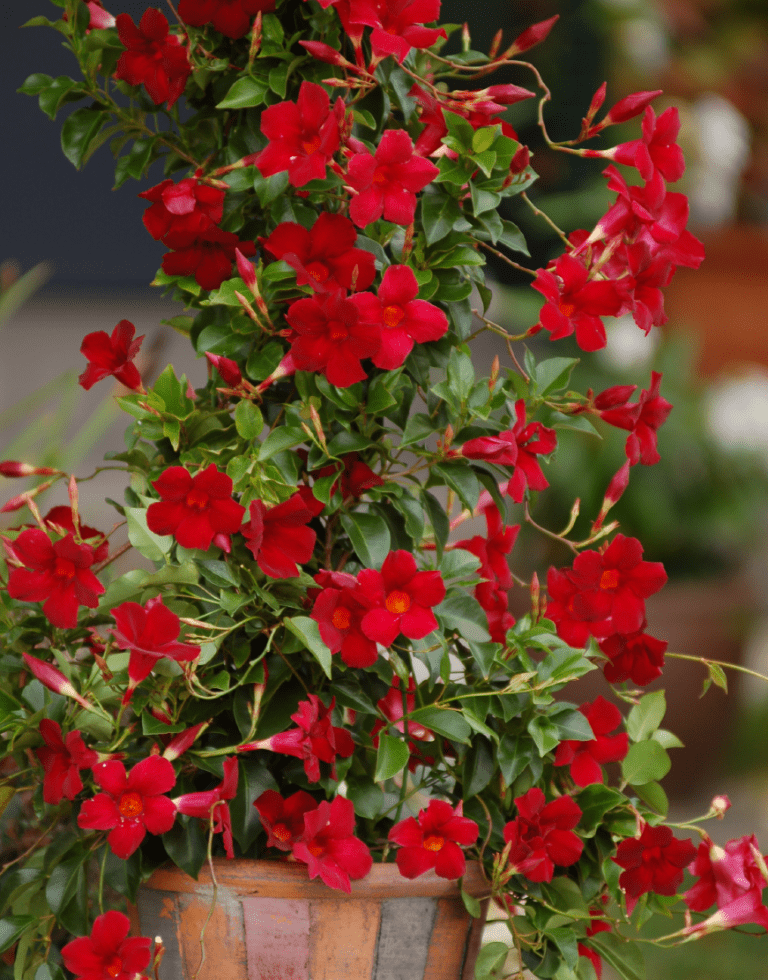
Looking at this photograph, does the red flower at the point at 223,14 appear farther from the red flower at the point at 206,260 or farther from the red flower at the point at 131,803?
the red flower at the point at 131,803

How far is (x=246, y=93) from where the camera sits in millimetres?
668

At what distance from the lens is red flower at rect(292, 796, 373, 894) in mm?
627

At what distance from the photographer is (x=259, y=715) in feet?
2.21

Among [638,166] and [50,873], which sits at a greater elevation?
[638,166]

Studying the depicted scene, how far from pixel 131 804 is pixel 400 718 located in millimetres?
177

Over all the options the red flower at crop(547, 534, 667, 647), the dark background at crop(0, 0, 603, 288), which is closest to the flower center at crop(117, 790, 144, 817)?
the red flower at crop(547, 534, 667, 647)

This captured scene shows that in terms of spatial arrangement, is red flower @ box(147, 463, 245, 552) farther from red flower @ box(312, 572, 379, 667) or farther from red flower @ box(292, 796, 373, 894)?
red flower @ box(292, 796, 373, 894)

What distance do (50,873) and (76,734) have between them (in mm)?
150

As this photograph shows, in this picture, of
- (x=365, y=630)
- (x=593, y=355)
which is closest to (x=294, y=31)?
(x=365, y=630)

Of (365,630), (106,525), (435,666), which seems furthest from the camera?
(106,525)

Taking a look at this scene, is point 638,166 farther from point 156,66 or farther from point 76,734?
point 76,734

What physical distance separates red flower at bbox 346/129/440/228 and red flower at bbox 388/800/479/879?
1.21ft

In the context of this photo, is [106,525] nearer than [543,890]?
No

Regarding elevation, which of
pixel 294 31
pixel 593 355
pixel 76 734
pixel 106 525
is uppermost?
pixel 294 31
